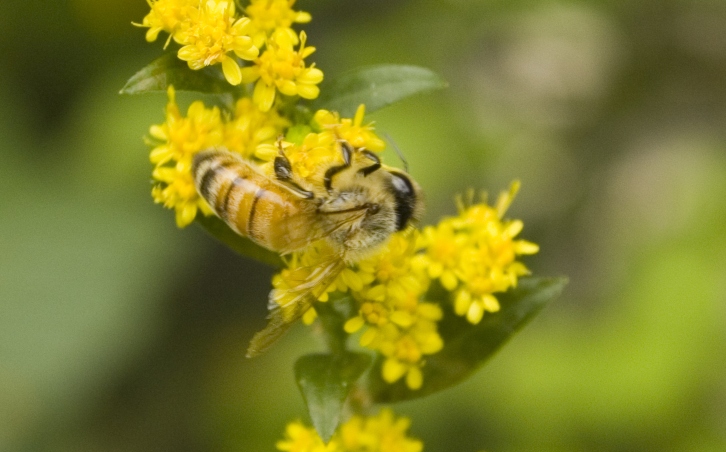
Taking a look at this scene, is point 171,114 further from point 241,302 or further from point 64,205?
point 241,302

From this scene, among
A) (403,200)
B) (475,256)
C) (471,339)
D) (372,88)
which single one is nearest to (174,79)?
(372,88)

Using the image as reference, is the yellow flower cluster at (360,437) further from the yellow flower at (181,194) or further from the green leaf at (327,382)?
the yellow flower at (181,194)

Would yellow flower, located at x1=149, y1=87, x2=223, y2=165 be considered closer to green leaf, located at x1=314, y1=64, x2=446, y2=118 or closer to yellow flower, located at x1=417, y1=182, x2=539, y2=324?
green leaf, located at x1=314, y1=64, x2=446, y2=118

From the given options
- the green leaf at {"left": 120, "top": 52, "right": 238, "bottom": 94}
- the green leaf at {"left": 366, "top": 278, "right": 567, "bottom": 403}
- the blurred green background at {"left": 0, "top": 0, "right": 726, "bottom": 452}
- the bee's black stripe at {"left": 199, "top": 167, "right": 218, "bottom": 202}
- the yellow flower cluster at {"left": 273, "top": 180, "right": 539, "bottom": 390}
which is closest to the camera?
the green leaf at {"left": 120, "top": 52, "right": 238, "bottom": 94}

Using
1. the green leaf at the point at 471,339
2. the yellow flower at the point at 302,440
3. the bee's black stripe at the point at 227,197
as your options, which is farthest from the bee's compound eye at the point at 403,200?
the yellow flower at the point at 302,440

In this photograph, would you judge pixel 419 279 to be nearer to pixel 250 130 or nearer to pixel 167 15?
pixel 250 130

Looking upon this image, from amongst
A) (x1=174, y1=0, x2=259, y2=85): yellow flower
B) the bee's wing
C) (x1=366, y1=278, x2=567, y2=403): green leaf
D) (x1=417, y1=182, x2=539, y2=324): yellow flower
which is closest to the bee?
the bee's wing

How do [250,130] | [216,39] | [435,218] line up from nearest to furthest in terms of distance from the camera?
1. [216,39]
2. [250,130]
3. [435,218]
